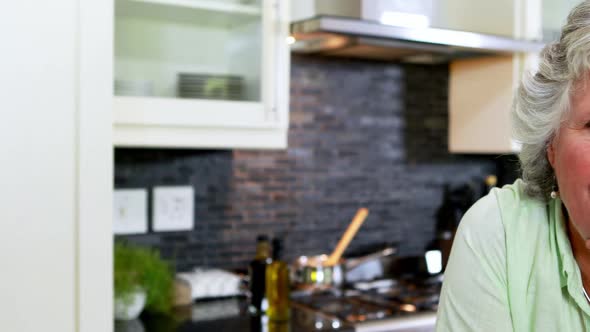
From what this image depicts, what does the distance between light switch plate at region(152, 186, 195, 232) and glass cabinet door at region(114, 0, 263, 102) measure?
17.4 inches

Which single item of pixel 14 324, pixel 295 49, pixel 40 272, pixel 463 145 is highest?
pixel 295 49

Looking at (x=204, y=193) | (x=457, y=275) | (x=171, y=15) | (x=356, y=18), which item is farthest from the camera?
(x=204, y=193)

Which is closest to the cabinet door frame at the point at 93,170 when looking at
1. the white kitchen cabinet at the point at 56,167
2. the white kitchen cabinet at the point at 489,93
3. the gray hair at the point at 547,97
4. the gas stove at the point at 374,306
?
the white kitchen cabinet at the point at 56,167

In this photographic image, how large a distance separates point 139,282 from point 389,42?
1.13 m

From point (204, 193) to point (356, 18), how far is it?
2.61 ft

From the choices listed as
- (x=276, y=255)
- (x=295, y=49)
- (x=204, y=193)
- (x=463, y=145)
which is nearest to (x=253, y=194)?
(x=204, y=193)

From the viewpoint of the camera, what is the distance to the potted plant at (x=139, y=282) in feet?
6.95

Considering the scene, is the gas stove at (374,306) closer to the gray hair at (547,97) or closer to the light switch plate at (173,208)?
the light switch plate at (173,208)

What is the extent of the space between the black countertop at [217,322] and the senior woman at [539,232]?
946mm

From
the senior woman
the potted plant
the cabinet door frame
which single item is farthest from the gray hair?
the potted plant

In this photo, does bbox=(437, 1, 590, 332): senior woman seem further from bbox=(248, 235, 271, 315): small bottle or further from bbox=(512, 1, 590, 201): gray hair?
bbox=(248, 235, 271, 315): small bottle

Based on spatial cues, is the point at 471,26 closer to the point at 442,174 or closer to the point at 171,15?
the point at 442,174

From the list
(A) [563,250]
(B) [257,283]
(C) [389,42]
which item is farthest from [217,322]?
(A) [563,250]

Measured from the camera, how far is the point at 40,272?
4.99ft
